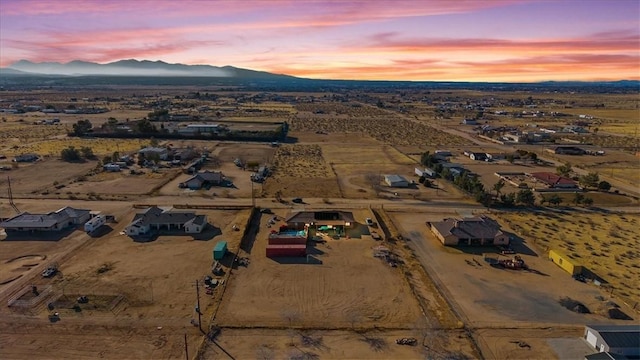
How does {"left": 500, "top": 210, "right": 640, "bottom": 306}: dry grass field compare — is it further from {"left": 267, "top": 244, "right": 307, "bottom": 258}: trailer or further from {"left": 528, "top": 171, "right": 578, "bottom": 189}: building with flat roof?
{"left": 267, "top": 244, "right": 307, "bottom": 258}: trailer

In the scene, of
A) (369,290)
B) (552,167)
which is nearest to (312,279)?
(369,290)

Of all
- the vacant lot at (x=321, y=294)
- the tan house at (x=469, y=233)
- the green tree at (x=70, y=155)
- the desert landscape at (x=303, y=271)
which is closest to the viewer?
the desert landscape at (x=303, y=271)

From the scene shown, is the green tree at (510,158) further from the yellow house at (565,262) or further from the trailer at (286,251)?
the trailer at (286,251)

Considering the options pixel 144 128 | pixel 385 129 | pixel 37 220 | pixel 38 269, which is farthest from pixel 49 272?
pixel 385 129

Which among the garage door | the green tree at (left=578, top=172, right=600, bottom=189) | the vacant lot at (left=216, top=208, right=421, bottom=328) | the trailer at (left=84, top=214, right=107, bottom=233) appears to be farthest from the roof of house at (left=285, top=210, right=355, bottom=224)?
the green tree at (left=578, top=172, right=600, bottom=189)

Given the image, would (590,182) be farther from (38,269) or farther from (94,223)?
(38,269)

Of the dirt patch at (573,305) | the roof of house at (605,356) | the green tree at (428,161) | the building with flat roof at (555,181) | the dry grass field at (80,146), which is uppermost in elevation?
the green tree at (428,161)

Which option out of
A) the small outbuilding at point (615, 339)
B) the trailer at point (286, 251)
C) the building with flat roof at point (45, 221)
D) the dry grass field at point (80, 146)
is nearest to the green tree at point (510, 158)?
the trailer at point (286, 251)

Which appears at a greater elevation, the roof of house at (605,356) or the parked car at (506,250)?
the roof of house at (605,356)
